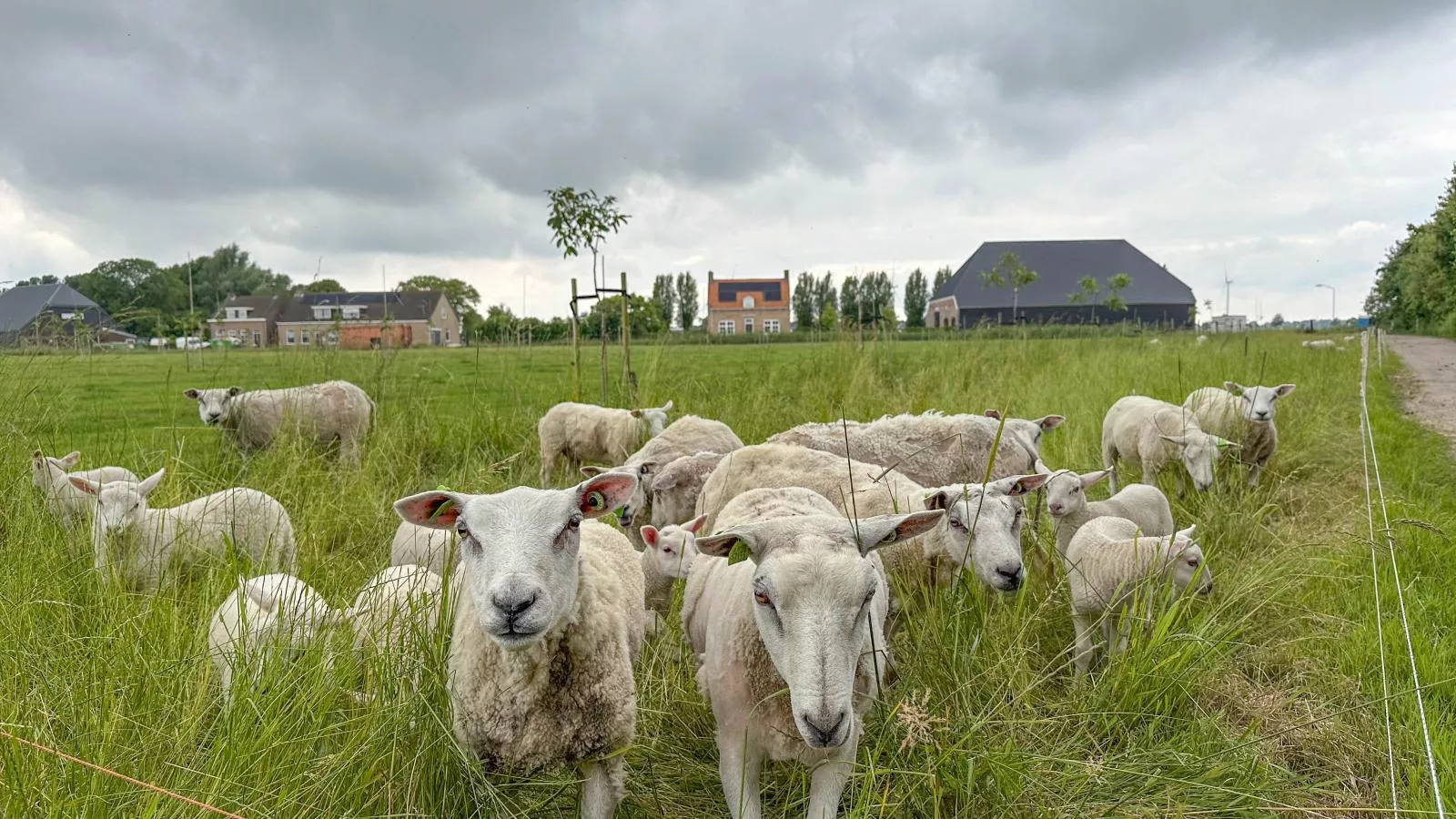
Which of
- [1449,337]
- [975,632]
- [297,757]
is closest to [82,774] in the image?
[297,757]

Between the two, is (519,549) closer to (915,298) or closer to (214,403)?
(214,403)

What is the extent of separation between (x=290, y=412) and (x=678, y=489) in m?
5.82

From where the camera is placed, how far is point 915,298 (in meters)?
94.6

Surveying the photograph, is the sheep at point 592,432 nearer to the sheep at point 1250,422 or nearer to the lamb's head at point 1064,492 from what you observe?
the lamb's head at point 1064,492

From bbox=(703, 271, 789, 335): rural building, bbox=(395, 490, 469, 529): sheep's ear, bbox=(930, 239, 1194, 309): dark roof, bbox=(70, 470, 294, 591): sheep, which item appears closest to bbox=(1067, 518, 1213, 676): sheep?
bbox=(395, 490, 469, 529): sheep's ear

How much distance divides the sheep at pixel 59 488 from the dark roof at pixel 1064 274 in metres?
68.2

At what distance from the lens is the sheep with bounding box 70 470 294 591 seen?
14.9 ft

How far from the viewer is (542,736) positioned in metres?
2.88

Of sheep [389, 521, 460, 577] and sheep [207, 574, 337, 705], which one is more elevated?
sheep [207, 574, 337, 705]

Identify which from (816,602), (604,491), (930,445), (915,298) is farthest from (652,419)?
(915,298)

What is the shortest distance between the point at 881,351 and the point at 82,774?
45.7 ft

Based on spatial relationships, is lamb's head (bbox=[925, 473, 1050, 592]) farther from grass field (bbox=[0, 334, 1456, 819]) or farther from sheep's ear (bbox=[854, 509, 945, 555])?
sheep's ear (bbox=[854, 509, 945, 555])

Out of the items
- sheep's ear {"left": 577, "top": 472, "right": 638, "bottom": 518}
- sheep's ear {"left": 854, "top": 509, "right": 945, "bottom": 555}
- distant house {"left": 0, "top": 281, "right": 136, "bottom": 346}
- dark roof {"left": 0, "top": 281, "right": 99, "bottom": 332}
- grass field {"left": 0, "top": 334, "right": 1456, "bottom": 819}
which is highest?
dark roof {"left": 0, "top": 281, "right": 99, "bottom": 332}

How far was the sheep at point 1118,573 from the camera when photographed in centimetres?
411
